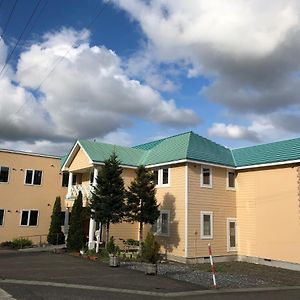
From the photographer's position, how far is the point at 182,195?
2200 centimetres

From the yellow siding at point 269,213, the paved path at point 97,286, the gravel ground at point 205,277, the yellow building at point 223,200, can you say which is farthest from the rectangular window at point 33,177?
the yellow siding at point 269,213

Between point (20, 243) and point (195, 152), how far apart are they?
13.6 metres

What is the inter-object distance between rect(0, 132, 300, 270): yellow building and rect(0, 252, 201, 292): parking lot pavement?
569cm

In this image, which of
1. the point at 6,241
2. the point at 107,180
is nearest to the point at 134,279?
the point at 107,180

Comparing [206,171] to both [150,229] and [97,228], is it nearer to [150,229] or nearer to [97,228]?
[150,229]

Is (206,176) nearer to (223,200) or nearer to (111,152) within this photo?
(223,200)

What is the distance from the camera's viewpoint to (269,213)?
2175 cm

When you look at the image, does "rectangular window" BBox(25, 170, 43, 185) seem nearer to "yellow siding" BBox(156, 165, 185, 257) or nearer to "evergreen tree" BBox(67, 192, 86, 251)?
"evergreen tree" BBox(67, 192, 86, 251)

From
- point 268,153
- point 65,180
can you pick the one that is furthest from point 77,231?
point 268,153

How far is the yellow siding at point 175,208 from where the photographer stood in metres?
21.7

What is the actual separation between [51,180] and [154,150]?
9086 millimetres

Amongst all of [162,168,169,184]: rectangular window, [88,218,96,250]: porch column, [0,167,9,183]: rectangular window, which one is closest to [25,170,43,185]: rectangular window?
[0,167,9,183]: rectangular window

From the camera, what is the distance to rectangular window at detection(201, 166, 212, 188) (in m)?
22.8

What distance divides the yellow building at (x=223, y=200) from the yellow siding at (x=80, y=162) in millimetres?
571
